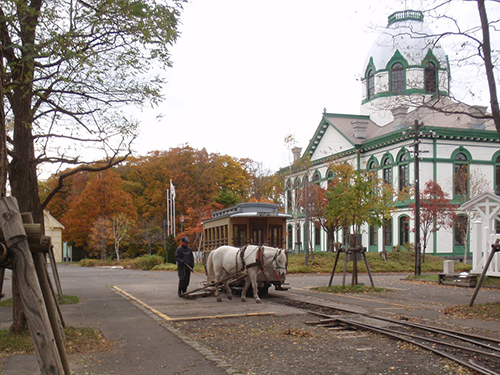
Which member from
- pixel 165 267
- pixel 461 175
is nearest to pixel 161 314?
pixel 165 267

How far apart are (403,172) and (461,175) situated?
452 cm

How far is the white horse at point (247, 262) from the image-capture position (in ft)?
Result: 52.4

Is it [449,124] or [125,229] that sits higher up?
[449,124]

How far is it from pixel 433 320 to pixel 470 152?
116 feet

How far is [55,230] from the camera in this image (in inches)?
2598

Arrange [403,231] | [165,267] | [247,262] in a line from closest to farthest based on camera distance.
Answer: [247,262]
[165,267]
[403,231]

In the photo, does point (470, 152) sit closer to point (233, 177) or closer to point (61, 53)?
point (233, 177)

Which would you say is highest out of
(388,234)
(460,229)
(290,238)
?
(460,229)

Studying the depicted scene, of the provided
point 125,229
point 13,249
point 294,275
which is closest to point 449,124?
point 294,275

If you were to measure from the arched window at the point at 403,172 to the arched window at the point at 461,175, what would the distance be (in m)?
3.78

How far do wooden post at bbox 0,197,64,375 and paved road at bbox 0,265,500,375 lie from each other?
3.30 metres

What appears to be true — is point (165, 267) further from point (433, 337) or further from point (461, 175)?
point (433, 337)

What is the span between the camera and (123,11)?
11461 millimetres

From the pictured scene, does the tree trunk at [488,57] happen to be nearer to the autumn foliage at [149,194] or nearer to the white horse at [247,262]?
the white horse at [247,262]
